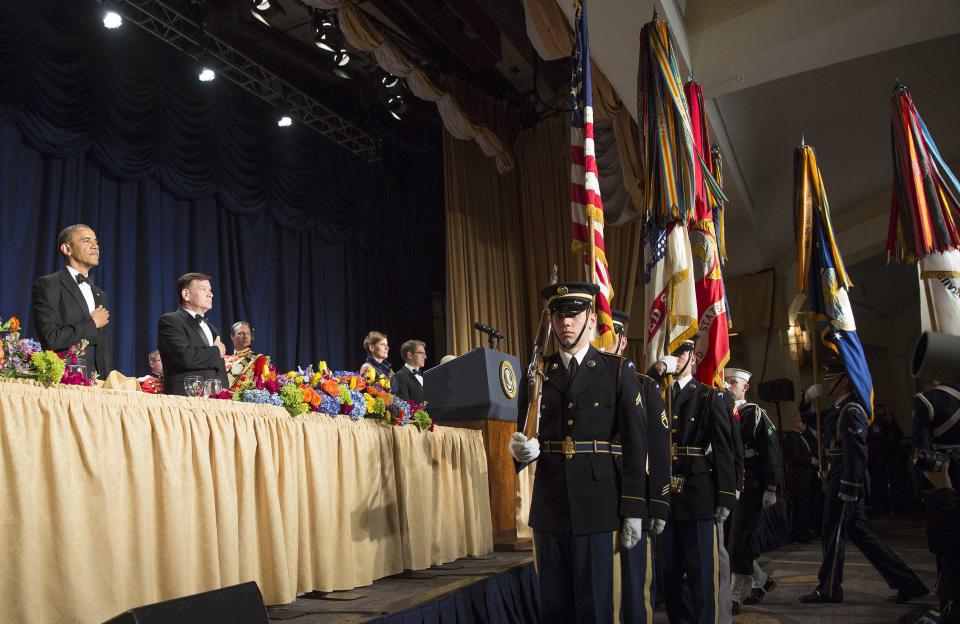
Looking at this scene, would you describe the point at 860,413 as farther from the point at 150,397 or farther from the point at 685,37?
the point at 150,397

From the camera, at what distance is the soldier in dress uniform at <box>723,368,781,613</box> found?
500 centimetres

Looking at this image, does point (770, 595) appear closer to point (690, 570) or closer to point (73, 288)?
point (690, 570)

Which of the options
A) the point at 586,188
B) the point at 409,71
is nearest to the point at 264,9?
the point at 409,71

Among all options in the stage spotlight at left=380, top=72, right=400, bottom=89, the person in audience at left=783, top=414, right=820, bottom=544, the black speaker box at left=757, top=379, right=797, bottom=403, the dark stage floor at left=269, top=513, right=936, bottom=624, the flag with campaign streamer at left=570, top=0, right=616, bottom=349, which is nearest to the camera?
the dark stage floor at left=269, top=513, right=936, bottom=624

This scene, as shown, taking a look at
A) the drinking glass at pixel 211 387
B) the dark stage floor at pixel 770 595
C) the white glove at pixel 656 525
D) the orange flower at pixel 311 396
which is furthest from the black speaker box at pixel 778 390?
the drinking glass at pixel 211 387

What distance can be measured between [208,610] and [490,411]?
3.66m

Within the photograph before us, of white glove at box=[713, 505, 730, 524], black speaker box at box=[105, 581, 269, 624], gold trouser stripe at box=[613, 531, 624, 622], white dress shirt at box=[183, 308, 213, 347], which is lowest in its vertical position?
gold trouser stripe at box=[613, 531, 624, 622]

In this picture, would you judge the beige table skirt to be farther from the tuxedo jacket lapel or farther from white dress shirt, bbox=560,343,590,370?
the tuxedo jacket lapel

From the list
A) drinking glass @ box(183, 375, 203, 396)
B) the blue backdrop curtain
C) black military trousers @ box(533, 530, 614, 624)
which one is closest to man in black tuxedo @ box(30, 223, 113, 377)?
drinking glass @ box(183, 375, 203, 396)

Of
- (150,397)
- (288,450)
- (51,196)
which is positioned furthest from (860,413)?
(51,196)

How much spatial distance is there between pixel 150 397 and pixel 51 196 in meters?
5.82

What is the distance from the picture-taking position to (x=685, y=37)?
637 centimetres

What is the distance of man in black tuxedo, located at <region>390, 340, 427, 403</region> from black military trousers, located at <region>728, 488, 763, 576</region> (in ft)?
8.50

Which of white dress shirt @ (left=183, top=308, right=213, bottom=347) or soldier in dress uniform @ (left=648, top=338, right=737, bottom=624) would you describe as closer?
soldier in dress uniform @ (left=648, top=338, right=737, bottom=624)
